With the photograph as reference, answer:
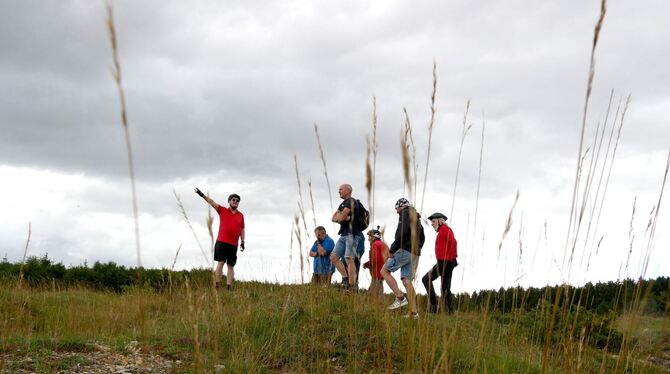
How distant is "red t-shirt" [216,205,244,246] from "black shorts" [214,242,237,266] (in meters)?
0.07

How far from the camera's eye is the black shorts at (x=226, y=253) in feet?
31.8

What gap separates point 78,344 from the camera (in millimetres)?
5223

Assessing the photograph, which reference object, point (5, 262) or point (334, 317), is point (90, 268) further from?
point (334, 317)

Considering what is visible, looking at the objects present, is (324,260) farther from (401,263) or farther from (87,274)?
(87,274)

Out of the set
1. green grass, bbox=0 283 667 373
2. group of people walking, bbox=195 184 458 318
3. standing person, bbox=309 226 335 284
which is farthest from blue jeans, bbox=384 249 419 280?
standing person, bbox=309 226 335 284

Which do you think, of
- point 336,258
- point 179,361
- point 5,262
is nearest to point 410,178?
point 179,361

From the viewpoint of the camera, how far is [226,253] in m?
9.82

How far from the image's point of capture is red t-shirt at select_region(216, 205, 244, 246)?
31.9ft

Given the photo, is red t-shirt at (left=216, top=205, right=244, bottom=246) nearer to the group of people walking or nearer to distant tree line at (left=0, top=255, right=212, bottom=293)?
the group of people walking

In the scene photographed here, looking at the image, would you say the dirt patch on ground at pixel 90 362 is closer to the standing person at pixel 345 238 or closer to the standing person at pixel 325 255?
the standing person at pixel 345 238

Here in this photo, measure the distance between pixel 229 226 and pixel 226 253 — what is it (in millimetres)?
472

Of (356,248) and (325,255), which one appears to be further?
(325,255)

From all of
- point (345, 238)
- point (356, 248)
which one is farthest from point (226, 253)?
point (356, 248)

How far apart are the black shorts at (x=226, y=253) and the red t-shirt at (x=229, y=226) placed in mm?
73
